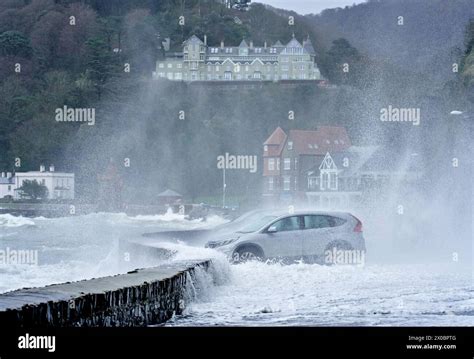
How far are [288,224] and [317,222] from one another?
1.36ft

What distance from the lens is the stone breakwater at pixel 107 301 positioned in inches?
197

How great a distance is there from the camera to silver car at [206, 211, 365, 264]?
12867mm

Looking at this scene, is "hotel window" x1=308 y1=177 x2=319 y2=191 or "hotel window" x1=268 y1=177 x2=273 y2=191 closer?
"hotel window" x1=308 y1=177 x2=319 y2=191

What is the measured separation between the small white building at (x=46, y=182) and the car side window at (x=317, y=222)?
15912 mm

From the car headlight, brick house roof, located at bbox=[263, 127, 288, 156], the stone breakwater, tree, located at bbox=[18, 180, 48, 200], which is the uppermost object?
brick house roof, located at bbox=[263, 127, 288, 156]

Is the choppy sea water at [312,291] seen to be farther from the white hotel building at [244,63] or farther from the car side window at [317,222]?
the white hotel building at [244,63]

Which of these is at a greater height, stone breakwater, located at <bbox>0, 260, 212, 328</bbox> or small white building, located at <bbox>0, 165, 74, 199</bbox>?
small white building, located at <bbox>0, 165, 74, 199</bbox>

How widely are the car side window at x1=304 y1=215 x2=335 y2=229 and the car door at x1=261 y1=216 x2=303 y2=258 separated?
175 mm

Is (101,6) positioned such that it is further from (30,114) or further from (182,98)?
(30,114)

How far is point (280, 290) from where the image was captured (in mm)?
9430

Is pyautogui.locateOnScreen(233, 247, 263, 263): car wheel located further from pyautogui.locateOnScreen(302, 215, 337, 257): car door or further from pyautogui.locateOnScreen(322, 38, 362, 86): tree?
pyautogui.locateOnScreen(322, 38, 362, 86): tree

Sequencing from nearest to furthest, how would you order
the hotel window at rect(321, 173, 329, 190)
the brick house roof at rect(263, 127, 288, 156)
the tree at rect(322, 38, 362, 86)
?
1. the hotel window at rect(321, 173, 329, 190)
2. the brick house roof at rect(263, 127, 288, 156)
3. the tree at rect(322, 38, 362, 86)

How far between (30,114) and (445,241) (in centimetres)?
1606

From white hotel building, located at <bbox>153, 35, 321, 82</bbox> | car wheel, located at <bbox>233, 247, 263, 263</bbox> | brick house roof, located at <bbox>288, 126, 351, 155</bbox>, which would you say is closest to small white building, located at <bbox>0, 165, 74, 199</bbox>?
white hotel building, located at <bbox>153, 35, 321, 82</bbox>
